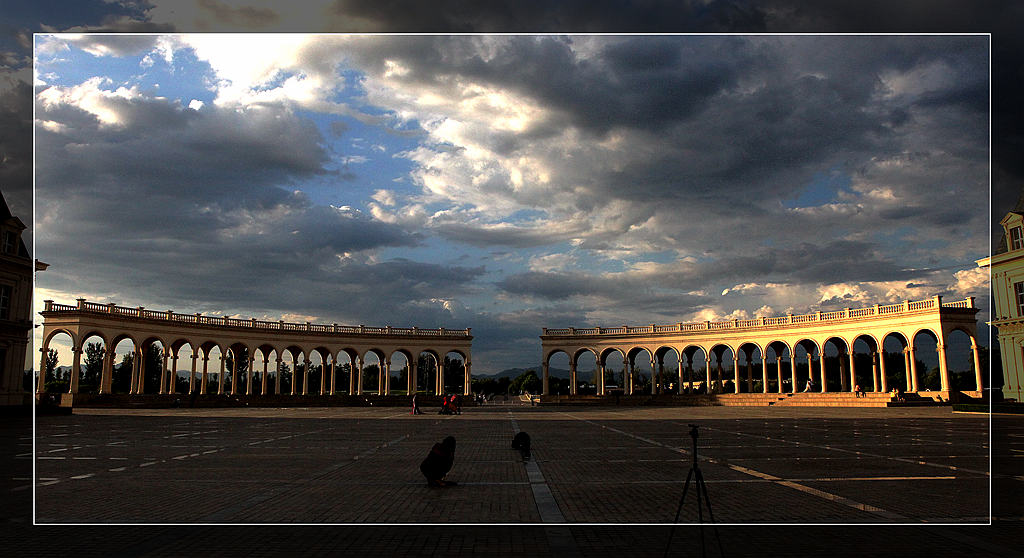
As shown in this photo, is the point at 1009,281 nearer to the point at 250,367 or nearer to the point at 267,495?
the point at 267,495

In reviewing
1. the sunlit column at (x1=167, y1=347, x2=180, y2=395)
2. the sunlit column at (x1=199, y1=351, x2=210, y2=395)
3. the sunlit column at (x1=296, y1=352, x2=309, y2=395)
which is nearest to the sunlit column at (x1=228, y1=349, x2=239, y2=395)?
the sunlit column at (x1=199, y1=351, x2=210, y2=395)

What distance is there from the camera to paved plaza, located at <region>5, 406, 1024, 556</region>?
27.1 ft

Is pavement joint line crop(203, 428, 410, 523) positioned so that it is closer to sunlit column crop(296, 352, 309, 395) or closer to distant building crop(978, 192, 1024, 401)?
distant building crop(978, 192, 1024, 401)

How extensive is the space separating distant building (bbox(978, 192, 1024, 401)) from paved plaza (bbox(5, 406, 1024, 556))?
8.26 ft

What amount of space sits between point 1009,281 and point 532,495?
10.0m

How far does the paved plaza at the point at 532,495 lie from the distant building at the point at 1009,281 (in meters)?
2.52

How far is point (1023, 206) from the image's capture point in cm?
1038

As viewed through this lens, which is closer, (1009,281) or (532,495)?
(532,495)

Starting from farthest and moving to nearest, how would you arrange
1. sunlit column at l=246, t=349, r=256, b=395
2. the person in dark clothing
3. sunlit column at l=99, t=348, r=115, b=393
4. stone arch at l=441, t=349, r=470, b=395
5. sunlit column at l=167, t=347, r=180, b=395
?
sunlit column at l=246, t=349, r=256, b=395 < stone arch at l=441, t=349, r=470, b=395 < sunlit column at l=167, t=347, r=180, b=395 < sunlit column at l=99, t=348, r=115, b=393 < the person in dark clothing

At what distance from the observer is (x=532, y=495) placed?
11375 millimetres

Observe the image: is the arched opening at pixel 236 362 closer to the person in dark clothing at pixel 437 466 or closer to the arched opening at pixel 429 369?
the arched opening at pixel 429 369

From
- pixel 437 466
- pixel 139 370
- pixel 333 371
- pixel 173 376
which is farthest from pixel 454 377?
pixel 437 466

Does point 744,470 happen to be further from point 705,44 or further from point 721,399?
point 721,399

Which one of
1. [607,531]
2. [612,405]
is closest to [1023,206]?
[607,531]
